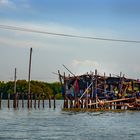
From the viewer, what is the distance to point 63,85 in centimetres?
7269

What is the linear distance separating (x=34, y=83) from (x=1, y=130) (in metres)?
114

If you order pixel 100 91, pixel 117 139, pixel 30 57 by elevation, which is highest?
pixel 30 57

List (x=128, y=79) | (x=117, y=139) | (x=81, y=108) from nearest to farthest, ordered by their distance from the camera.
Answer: (x=117, y=139) → (x=81, y=108) → (x=128, y=79)

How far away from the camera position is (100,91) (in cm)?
7244

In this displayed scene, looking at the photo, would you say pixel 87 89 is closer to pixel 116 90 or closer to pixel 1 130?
pixel 116 90

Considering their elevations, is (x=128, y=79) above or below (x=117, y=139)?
above

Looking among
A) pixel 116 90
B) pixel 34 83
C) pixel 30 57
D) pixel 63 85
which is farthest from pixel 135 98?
pixel 34 83

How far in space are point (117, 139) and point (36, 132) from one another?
683 centimetres

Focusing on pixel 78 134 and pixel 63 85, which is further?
pixel 63 85


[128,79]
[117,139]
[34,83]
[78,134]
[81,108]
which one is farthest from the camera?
[34,83]

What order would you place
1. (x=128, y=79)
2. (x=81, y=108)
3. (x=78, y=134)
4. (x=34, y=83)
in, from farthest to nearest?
1. (x=34, y=83)
2. (x=128, y=79)
3. (x=81, y=108)
4. (x=78, y=134)

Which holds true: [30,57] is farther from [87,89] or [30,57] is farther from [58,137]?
[58,137]

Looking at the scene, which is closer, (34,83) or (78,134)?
(78,134)

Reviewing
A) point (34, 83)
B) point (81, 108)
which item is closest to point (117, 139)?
point (81, 108)
